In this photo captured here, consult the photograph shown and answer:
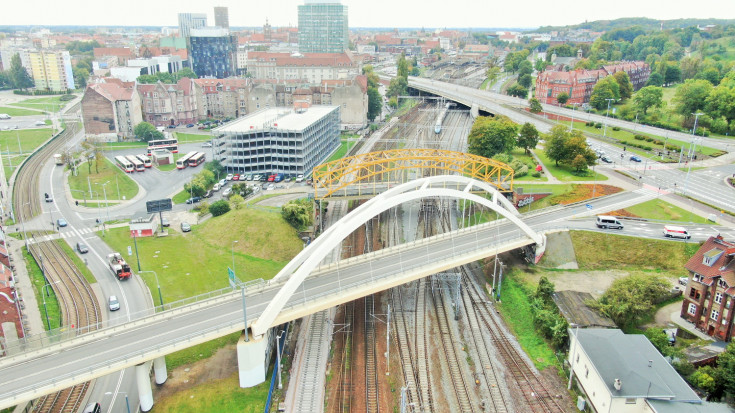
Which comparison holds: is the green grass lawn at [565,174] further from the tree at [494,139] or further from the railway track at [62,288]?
the railway track at [62,288]

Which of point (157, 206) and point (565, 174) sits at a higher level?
point (565, 174)

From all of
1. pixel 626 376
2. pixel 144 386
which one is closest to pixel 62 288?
pixel 144 386

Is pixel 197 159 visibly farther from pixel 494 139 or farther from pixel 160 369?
pixel 160 369

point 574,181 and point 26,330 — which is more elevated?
point 574,181

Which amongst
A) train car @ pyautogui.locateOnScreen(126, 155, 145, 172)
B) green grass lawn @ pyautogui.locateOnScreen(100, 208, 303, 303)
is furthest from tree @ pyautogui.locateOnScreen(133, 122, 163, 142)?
green grass lawn @ pyautogui.locateOnScreen(100, 208, 303, 303)

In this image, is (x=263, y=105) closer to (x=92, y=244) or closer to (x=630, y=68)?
(x=92, y=244)

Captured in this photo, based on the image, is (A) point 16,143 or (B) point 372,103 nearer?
(A) point 16,143

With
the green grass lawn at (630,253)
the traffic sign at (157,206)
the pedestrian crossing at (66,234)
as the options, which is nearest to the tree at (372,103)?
the traffic sign at (157,206)

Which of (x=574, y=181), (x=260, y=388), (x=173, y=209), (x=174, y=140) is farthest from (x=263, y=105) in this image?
(x=260, y=388)
